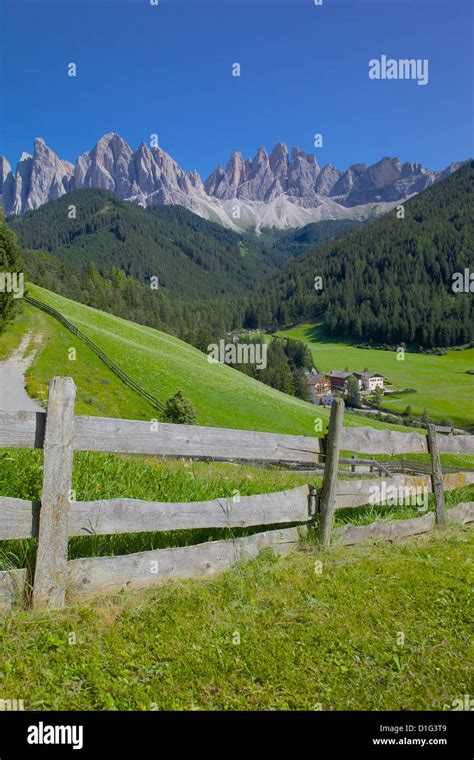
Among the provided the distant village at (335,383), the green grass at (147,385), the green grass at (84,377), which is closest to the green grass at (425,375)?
the distant village at (335,383)

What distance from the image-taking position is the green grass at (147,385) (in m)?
41.9

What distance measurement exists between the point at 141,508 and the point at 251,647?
212 cm

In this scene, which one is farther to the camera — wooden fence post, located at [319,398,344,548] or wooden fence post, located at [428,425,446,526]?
wooden fence post, located at [428,425,446,526]

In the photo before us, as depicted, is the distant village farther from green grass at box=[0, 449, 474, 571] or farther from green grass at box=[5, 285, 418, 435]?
green grass at box=[0, 449, 474, 571]

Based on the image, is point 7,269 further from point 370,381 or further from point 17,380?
point 370,381

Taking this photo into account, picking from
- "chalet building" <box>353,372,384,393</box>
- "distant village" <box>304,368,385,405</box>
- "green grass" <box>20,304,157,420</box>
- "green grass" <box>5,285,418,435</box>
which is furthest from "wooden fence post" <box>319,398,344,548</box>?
"chalet building" <box>353,372,384,393</box>

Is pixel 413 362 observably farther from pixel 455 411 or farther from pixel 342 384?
pixel 455 411

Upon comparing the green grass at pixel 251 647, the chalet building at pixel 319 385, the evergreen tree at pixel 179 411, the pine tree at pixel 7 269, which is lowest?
the chalet building at pixel 319 385

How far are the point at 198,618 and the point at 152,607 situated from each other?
1.92 feet

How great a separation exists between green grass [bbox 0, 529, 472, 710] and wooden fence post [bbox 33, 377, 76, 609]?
32cm

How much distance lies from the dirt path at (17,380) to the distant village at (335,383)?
Result: 104518mm

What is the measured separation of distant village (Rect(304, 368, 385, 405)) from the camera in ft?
466

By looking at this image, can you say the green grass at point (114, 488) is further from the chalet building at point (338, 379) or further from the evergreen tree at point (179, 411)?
the chalet building at point (338, 379)

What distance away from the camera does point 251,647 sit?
4965mm
